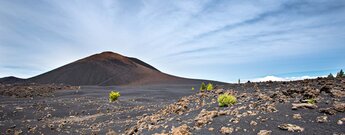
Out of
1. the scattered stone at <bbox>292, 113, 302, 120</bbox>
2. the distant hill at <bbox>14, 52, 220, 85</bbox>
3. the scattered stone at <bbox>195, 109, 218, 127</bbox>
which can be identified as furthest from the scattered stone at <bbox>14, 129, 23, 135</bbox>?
the distant hill at <bbox>14, 52, 220, 85</bbox>

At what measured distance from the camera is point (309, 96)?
525cm

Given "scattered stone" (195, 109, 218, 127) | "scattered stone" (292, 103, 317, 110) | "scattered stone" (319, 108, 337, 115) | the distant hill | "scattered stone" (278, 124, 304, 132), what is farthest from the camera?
the distant hill

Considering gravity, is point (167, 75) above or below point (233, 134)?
above

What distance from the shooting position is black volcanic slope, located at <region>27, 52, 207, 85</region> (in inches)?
2024

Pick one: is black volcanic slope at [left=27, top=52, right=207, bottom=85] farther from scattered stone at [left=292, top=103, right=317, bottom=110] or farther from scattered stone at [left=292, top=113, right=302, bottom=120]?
scattered stone at [left=292, top=113, right=302, bottom=120]

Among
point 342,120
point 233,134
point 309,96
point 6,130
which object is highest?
point 309,96

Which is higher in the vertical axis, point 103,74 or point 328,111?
point 103,74

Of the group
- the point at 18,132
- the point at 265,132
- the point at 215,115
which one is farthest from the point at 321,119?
the point at 18,132

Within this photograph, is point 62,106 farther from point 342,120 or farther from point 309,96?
point 342,120

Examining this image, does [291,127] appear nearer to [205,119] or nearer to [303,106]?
[303,106]

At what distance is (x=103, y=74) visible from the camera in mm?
54031

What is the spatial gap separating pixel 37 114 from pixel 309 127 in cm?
1165

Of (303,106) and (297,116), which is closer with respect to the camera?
(297,116)

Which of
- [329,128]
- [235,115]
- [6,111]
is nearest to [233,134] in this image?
[235,115]
